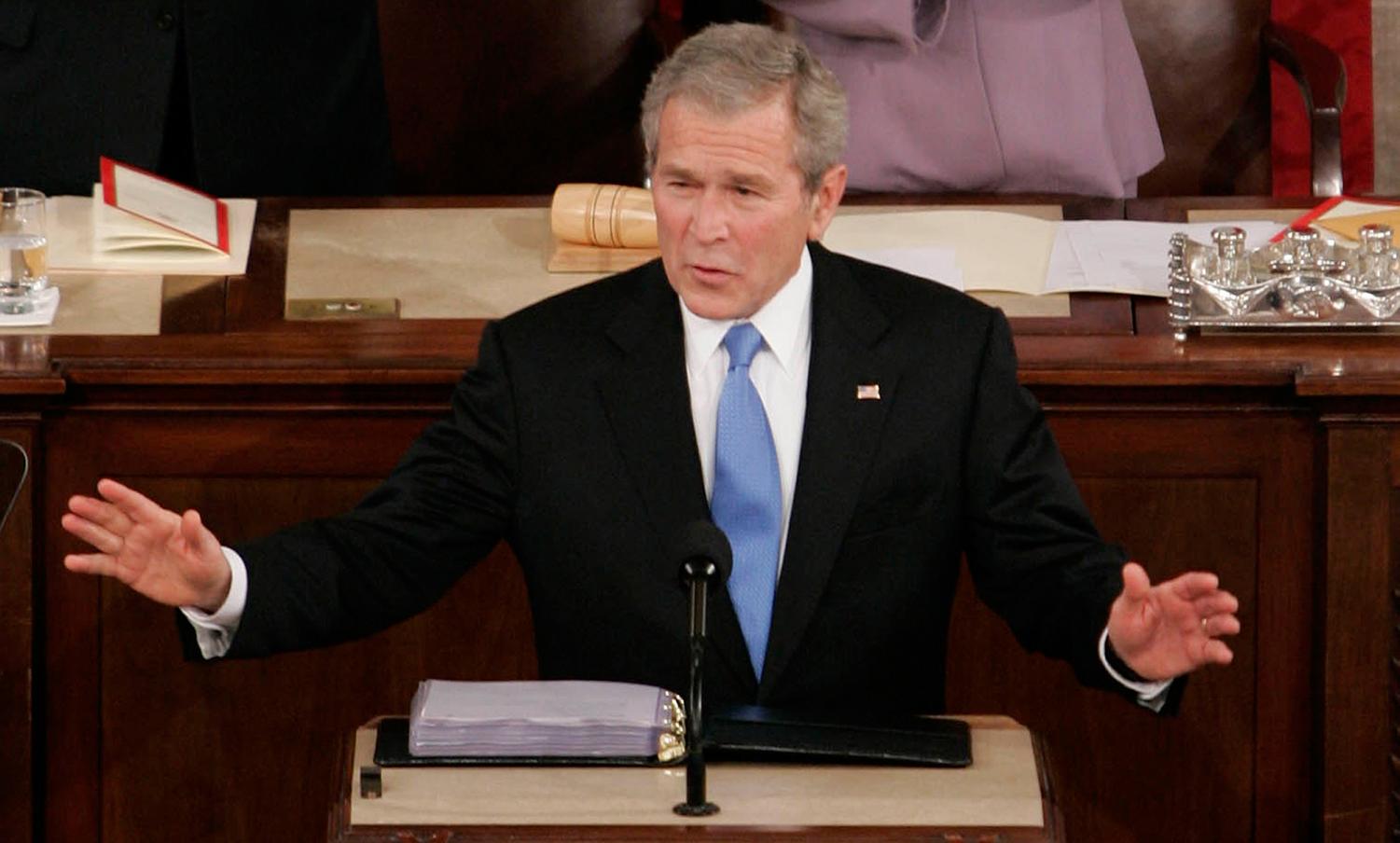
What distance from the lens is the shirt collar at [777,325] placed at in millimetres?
2400

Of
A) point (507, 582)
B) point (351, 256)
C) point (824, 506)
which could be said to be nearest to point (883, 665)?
point (824, 506)

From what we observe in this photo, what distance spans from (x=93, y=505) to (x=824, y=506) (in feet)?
2.38

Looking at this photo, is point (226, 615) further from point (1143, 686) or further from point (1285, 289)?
point (1285, 289)

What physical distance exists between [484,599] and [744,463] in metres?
0.53

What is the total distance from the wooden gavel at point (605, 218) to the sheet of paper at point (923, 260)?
0.27 meters

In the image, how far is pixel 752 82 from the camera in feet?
7.50

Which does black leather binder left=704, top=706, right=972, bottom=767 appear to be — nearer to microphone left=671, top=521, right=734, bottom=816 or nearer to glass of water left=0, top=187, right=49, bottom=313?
microphone left=671, top=521, right=734, bottom=816

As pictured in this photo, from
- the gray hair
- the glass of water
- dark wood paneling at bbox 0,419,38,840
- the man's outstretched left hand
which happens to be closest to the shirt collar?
the gray hair

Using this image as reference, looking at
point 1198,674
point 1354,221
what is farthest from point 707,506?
point 1354,221

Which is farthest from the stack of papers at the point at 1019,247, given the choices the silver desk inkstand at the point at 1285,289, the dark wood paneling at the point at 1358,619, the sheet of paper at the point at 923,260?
the dark wood paneling at the point at 1358,619

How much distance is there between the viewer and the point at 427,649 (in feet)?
9.05

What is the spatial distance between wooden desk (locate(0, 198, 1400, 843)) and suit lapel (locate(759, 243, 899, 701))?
350 mm

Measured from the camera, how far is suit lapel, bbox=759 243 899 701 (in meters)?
2.33

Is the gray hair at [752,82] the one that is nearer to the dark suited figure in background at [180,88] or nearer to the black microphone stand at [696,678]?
the black microphone stand at [696,678]
